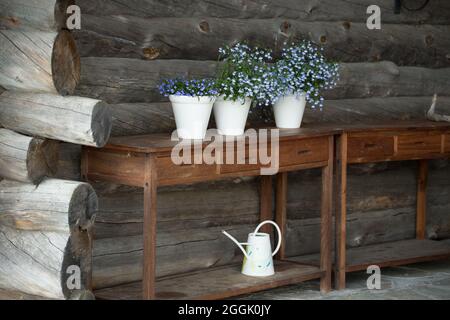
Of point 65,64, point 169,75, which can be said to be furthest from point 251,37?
point 65,64

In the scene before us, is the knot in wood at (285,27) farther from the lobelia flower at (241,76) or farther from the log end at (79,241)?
the log end at (79,241)

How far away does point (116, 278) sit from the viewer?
Answer: 5.36 metres

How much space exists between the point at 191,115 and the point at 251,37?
0.99 metres

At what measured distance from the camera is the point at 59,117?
450cm

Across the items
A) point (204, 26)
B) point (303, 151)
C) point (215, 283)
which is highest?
point (204, 26)

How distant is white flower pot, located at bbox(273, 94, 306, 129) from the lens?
5594 mm

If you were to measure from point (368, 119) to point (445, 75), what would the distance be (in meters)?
0.88

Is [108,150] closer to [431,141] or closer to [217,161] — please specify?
[217,161]

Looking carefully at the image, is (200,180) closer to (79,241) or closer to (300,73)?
(79,241)

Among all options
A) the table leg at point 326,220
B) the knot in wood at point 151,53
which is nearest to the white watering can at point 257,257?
the table leg at point 326,220

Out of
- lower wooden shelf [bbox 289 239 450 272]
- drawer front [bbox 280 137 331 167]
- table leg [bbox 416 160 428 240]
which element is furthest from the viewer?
table leg [bbox 416 160 428 240]

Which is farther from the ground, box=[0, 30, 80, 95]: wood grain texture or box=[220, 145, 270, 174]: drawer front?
box=[0, 30, 80, 95]: wood grain texture

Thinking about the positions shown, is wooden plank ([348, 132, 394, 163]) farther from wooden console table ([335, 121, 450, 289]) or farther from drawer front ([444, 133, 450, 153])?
drawer front ([444, 133, 450, 153])

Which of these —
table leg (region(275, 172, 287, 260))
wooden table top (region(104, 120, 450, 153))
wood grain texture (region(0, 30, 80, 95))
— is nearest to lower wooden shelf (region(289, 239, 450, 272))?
table leg (region(275, 172, 287, 260))
